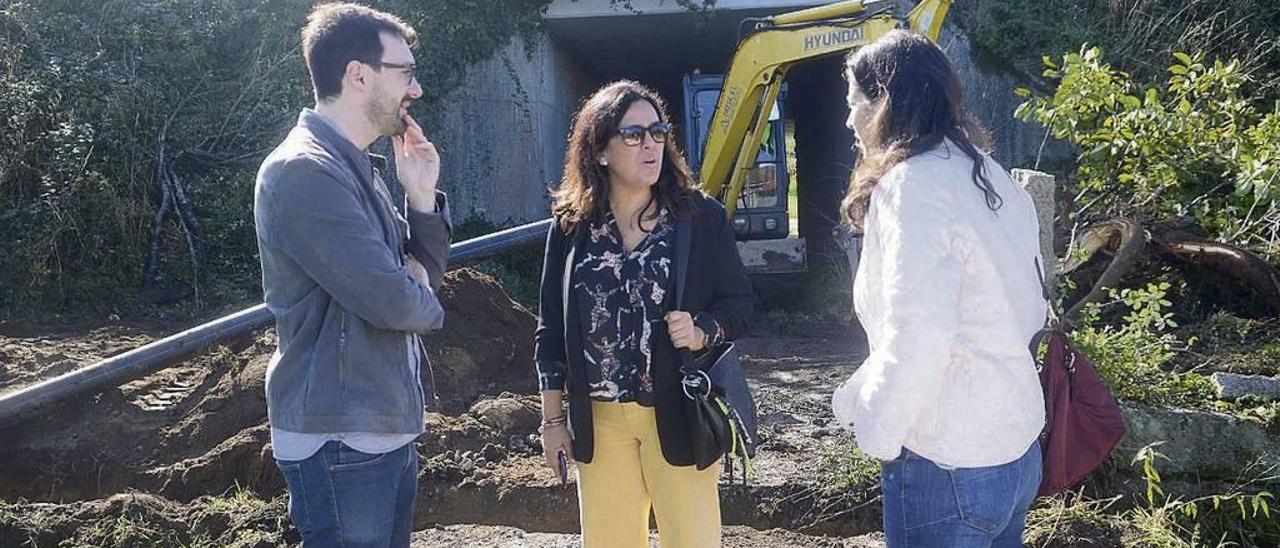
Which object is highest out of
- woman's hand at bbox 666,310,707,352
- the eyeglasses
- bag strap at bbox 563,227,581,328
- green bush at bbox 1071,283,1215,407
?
the eyeglasses

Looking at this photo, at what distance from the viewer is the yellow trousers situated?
285 cm

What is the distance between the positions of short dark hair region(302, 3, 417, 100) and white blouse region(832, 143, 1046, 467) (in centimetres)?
119

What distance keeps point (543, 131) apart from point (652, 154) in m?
10.4

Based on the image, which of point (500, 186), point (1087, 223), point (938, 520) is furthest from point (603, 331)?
point (500, 186)

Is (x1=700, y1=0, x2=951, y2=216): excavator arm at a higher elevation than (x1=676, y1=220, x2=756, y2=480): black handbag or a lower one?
higher

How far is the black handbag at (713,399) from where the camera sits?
9.07 feet

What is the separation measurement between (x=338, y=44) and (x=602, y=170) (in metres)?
0.88

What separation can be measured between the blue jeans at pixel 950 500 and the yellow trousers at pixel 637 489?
79cm

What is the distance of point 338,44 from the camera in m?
2.37

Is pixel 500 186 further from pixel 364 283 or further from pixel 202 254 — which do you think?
pixel 364 283

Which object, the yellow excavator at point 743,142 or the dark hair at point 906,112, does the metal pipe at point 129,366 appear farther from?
the dark hair at point 906,112

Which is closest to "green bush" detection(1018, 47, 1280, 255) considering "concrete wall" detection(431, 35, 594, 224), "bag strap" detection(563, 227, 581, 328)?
"bag strap" detection(563, 227, 581, 328)

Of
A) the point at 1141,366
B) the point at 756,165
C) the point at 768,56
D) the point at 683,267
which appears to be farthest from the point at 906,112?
the point at 756,165

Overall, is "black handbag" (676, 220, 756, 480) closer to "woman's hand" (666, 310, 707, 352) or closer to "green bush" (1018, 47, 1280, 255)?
"woman's hand" (666, 310, 707, 352)
